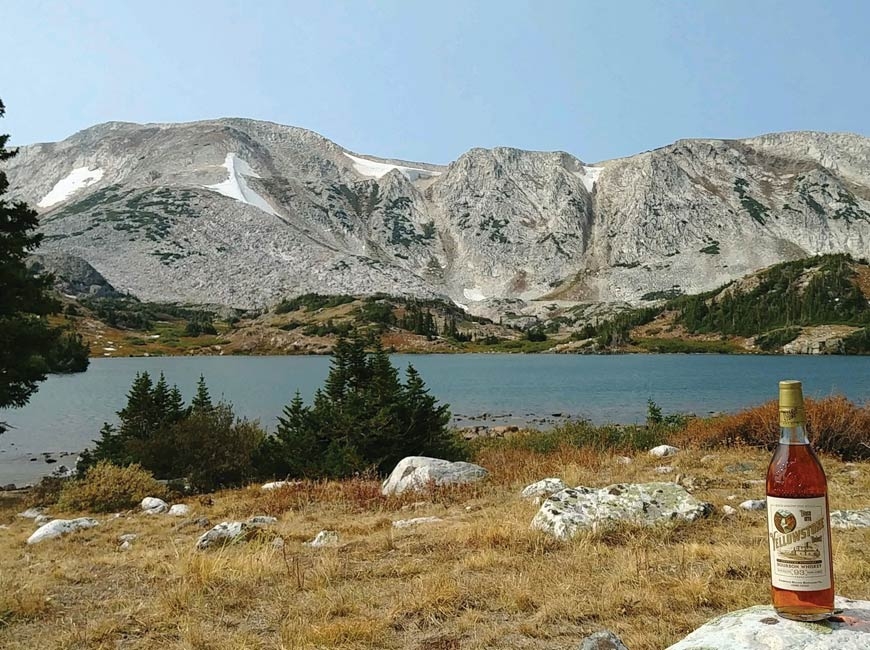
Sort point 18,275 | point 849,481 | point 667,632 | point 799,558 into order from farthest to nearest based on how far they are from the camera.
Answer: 1. point 18,275
2. point 849,481
3. point 667,632
4. point 799,558

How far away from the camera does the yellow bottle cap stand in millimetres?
2660

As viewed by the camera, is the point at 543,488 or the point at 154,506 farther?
the point at 154,506

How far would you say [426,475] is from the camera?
14.2m

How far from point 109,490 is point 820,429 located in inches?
739

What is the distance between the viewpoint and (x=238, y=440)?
20.8m

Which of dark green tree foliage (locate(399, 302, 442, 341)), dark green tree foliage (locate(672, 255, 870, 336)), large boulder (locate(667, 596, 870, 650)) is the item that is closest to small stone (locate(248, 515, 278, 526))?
large boulder (locate(667, 596, 870, 650))

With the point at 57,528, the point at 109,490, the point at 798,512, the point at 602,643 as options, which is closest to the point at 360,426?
the point at 109,490

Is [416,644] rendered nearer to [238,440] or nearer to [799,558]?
[799,558]

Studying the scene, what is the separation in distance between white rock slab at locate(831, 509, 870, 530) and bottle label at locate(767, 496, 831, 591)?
653 centimetres

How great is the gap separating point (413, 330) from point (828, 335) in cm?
10253

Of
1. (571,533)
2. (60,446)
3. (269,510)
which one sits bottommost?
(60,446)

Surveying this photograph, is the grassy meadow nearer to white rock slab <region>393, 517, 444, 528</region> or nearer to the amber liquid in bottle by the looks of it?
white rock slab <region>393, 517, 444, 528</region>

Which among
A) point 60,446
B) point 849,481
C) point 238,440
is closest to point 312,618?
point 849,481

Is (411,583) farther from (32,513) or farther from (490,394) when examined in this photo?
(490,394)
